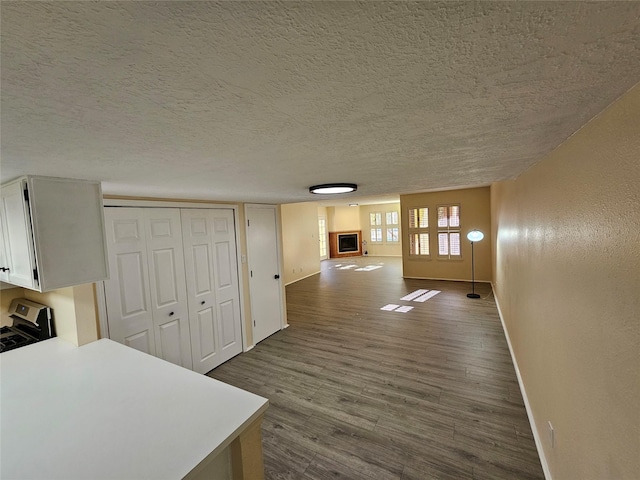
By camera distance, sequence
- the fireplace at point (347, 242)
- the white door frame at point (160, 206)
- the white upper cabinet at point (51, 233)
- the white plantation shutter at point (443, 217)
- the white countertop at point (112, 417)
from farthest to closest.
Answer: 1. the fireplace at point (347, 242)
2. the white plantation shutter at point (443, 217)
3. the white door frame at point (160, 206)
4. the white upper cabinet at point (51, 233)
5. the white countertop at point (112, 417)

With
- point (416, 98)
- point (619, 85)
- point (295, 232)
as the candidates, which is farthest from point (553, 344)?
point (295, 232)

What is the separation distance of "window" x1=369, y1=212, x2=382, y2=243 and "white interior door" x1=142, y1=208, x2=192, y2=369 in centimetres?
996

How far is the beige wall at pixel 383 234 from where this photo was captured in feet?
38.9

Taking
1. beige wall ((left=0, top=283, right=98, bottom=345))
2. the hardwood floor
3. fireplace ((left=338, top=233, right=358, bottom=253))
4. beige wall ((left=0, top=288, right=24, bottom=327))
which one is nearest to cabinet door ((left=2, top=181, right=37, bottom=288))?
beige wall ((left=0, top=283, right=98, bottom=345))

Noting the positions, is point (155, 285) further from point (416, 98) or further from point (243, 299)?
point (416, 98)

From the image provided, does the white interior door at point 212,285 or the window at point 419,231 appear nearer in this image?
the white interior door at point 212,285

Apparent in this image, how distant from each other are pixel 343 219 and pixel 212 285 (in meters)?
9.39

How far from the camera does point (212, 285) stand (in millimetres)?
3414

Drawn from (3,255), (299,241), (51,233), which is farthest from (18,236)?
(299,241)

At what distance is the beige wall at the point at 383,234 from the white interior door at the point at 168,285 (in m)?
9.84

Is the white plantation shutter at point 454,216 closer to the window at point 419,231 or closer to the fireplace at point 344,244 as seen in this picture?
the window at point 419,231

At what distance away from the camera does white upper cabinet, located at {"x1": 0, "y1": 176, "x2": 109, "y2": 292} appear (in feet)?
5.15

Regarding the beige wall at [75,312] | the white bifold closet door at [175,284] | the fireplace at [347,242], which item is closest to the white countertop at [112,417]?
the beige wall at [75,312]

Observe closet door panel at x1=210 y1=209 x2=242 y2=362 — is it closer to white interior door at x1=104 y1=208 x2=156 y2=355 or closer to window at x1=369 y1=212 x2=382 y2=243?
white interior door at x1=104 y1=208 x2=156 y2=355
